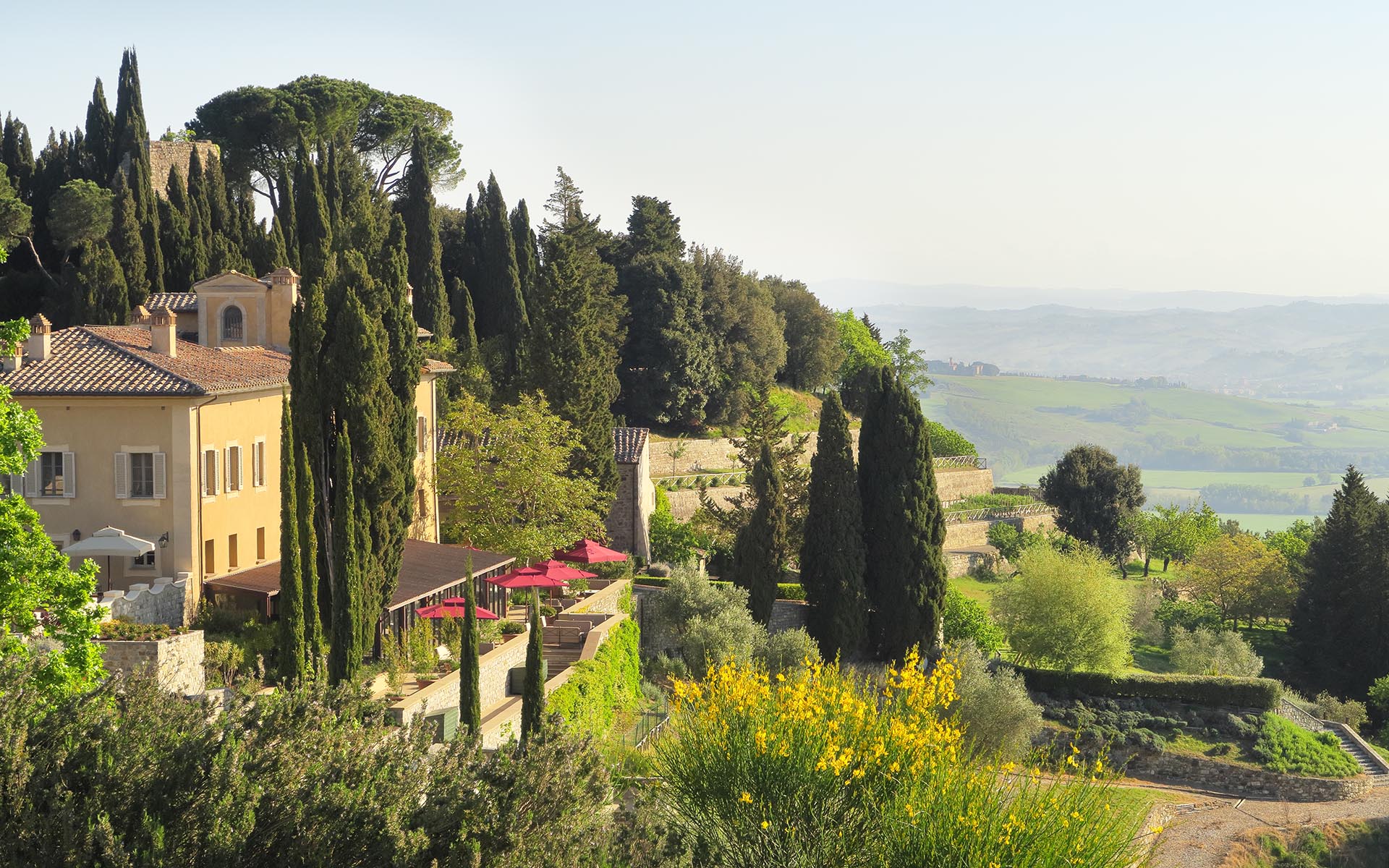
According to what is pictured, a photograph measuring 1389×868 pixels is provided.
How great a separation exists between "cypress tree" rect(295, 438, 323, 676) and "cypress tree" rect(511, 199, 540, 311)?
110 feet

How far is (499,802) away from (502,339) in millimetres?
41857

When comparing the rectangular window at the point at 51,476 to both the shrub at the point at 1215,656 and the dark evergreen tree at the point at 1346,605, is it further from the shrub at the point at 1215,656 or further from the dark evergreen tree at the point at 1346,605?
the dark evergreen tree at the point at 1346,605

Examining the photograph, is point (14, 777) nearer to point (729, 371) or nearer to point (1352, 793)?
point (1352, 793)

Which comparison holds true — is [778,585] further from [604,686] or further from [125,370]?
[125,370]

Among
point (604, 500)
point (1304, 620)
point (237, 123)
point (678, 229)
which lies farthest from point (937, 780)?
point (237, 123)

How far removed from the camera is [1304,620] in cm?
5147

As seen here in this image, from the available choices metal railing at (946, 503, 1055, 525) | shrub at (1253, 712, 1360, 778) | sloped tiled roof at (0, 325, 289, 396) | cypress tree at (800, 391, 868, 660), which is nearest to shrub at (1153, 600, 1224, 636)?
metal railing at (946, 503, 1055, 525)

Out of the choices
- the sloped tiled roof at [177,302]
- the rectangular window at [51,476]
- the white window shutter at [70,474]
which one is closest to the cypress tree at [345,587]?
the white window shutter at [70,474]

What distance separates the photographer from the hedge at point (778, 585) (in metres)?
37.7

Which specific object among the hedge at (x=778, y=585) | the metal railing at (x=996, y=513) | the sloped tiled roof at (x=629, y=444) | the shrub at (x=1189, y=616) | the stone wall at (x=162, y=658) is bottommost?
the shrub at (x=1189, y=616)

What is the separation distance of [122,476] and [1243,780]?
97.8ft

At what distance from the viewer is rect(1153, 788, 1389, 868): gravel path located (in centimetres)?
2875

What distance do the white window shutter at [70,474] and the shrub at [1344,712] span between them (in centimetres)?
3822

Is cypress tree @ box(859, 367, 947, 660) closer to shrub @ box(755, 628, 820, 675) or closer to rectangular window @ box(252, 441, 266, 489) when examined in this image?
shrub @ box(755, 628, 820, 675)
